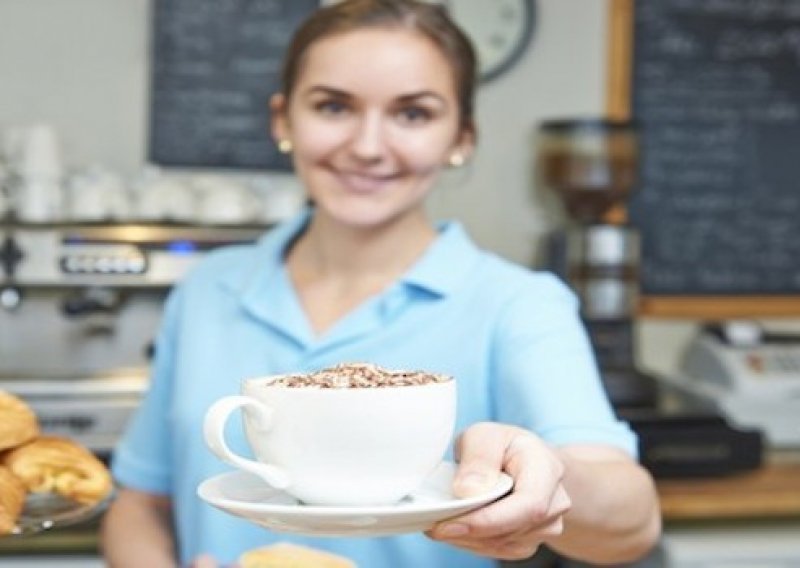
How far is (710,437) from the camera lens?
6.22ft

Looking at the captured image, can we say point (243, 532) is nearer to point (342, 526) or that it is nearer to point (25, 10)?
point (342, 526)

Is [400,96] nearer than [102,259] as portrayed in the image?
Yes

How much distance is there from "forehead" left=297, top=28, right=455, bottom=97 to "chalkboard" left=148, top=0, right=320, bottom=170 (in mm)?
1512

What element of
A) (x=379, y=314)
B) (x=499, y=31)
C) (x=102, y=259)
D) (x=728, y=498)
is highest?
(x=499, y=31)

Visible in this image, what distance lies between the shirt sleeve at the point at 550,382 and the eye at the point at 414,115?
25cm

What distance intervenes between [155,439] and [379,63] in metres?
0.57

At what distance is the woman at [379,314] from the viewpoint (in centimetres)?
73

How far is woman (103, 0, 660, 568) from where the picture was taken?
28.7 inches

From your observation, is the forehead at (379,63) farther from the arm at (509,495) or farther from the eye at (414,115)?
the arm at (509,495)

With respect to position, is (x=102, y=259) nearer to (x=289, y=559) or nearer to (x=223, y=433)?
(x=289, y=559)

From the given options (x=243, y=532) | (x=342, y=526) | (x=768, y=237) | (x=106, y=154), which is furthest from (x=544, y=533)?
(x=768, y=237)

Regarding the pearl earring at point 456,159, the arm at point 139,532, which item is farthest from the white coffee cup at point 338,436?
the arm at point 139,532

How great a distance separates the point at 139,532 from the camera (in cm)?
112

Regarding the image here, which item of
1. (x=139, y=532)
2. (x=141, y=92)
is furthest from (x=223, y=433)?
(x=141, y=92)
